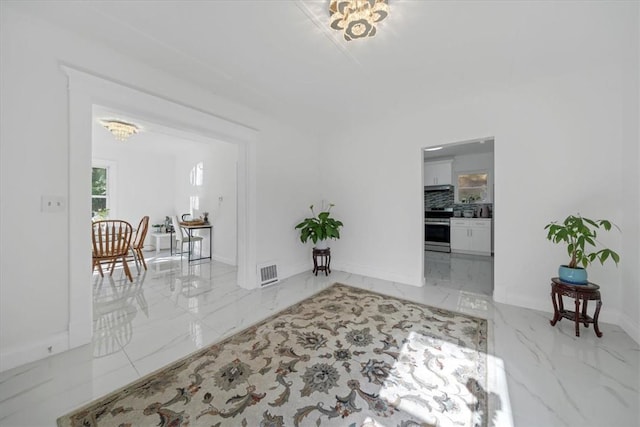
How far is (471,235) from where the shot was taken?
5.67m

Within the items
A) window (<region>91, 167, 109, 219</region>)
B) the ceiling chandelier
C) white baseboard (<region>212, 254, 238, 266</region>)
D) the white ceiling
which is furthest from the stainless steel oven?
window (<region>91, 167, 109, 219</region>)

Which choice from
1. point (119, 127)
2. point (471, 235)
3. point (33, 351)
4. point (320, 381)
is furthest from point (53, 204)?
point (471, 235)

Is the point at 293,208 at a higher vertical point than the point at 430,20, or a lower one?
lower

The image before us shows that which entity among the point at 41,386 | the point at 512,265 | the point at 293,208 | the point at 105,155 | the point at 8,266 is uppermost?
the point at 105,155

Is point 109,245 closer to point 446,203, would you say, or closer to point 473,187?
point 446,203

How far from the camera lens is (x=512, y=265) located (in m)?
2.76

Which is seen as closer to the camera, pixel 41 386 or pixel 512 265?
pixel 41 386

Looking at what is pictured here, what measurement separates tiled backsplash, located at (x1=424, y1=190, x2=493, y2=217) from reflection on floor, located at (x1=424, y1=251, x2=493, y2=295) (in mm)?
1377

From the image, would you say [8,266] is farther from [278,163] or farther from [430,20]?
[430,20]

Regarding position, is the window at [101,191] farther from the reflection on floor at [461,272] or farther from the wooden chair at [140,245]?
the reflection on floor at [461,272]

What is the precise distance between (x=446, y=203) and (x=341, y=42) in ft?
18.8

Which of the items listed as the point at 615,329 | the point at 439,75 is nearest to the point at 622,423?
the point at 615,329

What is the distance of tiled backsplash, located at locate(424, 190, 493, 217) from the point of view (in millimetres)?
6129

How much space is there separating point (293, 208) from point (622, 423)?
12.0ft
